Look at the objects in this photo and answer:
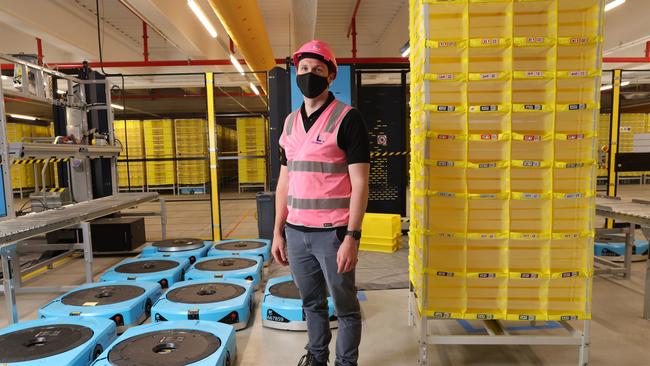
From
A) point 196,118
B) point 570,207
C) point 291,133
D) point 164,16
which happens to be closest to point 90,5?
point 164,16

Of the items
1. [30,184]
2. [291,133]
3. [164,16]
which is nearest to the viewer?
[291,133]

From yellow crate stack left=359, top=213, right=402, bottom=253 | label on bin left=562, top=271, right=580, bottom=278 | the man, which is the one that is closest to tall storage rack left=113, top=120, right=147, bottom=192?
yellow crate stack left=359, top=213, right=402, bottom=253

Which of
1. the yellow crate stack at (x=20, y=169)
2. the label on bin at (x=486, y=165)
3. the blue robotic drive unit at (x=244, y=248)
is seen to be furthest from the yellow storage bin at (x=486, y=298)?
the yellow crate stack at (x=20, y=169)

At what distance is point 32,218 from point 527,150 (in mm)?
4896

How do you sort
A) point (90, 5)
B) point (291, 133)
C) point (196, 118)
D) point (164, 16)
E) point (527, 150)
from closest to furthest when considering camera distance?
1. point (291, 133)
2. point (527, 150)
3. point (164, 16)
4. point (90, 5)
5. point (196, 118)

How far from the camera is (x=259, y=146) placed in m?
13.8

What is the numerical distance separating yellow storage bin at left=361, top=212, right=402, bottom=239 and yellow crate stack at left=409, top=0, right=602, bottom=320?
3.21 m

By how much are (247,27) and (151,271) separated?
4239mm

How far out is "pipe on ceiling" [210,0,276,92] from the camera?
18.5 ft

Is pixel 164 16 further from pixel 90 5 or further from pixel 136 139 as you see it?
pixel 136 139

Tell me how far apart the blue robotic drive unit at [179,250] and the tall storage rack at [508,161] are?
3569mm

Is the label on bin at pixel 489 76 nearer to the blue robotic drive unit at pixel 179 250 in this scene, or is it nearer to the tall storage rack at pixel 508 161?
the tall storage rack at pixel 508 161

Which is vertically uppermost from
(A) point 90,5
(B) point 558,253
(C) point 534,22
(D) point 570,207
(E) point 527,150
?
(A) point 90,5

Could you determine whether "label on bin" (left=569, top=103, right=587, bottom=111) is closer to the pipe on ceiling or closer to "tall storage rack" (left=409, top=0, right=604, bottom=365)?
"tall storage rack" (left=409, top=0, right=604, bottom=365)
